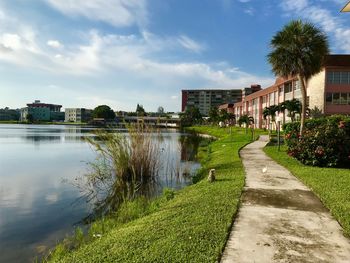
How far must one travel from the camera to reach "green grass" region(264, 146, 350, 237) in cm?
689

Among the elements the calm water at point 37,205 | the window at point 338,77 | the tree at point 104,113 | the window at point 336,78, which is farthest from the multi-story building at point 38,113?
the calm water at point 37,205

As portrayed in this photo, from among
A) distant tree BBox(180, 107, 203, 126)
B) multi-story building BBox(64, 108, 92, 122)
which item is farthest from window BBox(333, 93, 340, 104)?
multi-story building BBox(64, 108, 92, 122)

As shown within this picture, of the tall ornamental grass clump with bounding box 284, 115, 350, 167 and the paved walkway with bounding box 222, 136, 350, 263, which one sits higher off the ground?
the tall ornamental grass clump with bounding box 284, 115, 350, 167

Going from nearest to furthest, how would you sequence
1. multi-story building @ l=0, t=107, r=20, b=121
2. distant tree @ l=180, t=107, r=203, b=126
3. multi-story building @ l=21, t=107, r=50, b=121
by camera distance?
distant tree @ l=180, t=107, r=203, b=126 < multi-story building @ l=21, t=107, r=50, b=121 < multi-story building @ l=0, t=107, r=20, b=121

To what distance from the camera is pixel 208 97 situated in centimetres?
17075

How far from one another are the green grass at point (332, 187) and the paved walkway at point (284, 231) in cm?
19

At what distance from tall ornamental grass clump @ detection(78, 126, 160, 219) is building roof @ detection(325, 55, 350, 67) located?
105 feet

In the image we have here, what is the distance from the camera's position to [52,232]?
8.57 m

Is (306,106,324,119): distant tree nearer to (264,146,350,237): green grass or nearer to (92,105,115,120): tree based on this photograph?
(264,146,350,237): green grass

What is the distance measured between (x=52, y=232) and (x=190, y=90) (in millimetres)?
165843

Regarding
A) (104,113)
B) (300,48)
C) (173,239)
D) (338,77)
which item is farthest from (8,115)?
(173,239)

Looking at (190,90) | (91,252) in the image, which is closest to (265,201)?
(91,252)

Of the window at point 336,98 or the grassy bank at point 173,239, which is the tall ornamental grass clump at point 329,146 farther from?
the window at point 336,98

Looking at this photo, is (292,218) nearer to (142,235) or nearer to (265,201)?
(265,201)
